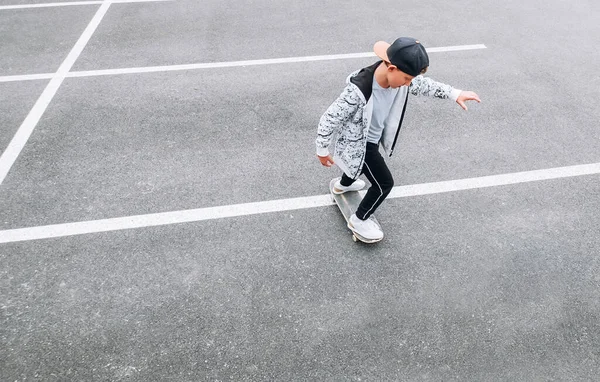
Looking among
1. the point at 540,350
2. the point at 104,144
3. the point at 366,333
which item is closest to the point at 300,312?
the point at 366,333

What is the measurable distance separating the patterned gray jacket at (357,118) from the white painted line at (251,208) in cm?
→ 97

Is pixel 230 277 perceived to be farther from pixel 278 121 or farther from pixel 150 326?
pixel 278 121

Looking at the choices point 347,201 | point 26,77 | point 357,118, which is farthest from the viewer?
point 26,77

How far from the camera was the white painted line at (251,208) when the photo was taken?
4.18 metres

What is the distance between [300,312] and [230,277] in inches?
26.8

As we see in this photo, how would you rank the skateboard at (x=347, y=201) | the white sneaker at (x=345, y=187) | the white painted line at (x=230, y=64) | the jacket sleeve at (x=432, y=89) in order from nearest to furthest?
1. the jacket sleeve at (x=432, y=89)
2. the skateboard at (x=347, y=201)
3. the white sneaker at (x=345, y=187)
4. the white painted line at (x=230, y=64)

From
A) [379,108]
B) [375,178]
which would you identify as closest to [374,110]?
[379,108]

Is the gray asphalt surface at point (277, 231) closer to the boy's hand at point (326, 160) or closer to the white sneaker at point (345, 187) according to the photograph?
the white sneaker at point (345, 187)

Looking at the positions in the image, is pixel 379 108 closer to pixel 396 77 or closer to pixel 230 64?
pixel 396 77

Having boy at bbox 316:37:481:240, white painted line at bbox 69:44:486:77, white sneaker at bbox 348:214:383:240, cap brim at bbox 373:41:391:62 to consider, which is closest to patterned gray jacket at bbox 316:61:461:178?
boy at bbox 316:37:481:240

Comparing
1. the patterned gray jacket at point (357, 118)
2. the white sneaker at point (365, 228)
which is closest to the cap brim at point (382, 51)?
the patterned gray jacket at point (357, 118)

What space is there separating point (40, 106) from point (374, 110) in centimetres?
436

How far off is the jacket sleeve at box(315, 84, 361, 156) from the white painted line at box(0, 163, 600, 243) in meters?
1.19

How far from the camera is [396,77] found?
10.5ft
